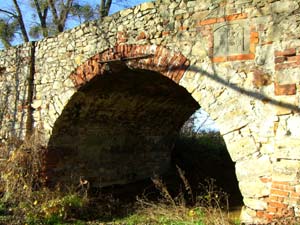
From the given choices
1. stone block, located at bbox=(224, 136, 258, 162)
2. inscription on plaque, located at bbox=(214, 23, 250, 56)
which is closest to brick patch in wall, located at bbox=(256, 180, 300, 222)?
stone block, located at bbox=(224, 136, 258, 162)

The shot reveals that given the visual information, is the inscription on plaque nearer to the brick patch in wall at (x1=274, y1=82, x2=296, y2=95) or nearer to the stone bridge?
the stone bridge

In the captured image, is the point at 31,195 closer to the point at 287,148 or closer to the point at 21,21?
the point at 287,148

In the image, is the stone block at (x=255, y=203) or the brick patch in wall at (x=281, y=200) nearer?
the brick patch in wall at (x=281, y=200)

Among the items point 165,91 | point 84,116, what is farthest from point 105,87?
point 165,91

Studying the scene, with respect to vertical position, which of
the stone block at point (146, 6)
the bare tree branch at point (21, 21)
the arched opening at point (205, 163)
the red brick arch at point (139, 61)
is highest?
the bare tree branch at point (21, 21)

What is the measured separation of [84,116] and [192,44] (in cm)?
325

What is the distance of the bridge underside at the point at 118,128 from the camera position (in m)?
7.61

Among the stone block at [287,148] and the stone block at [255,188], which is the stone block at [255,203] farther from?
the stone block at [287,148]

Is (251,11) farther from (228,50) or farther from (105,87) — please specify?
(105,87)

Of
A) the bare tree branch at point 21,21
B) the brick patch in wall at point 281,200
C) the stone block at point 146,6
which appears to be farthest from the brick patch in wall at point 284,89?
the bare tree branch at point 21,21

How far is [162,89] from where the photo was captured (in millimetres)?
8391

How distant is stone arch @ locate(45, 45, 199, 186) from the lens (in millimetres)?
6349

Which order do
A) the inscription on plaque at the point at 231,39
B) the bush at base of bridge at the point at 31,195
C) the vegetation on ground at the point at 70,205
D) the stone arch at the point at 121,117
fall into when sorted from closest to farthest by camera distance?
1. the inscription on plaque at the point at 231,39
2. the vegetation on ground at the point at 70,205
3. the bush at base of bridge at the point at 31,195
4. the stone arch at the point at 121,117

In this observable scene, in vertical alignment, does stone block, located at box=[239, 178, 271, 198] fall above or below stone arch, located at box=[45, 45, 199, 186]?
below
